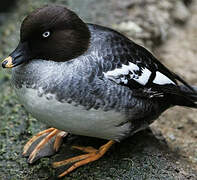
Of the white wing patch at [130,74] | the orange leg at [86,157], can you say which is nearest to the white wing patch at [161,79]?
the white wing patch at [130,74]

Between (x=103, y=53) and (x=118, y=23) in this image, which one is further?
(x=118, y=23)

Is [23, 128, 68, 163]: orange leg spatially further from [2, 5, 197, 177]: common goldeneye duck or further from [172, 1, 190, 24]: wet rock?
[172, 1, 190, 24]: wet rock

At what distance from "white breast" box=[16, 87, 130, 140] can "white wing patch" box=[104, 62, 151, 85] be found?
0.97ft

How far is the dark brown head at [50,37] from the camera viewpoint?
2844 mm

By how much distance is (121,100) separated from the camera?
9.90 ft

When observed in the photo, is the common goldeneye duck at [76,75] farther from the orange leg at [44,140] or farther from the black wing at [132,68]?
the orange leg at [44,140]

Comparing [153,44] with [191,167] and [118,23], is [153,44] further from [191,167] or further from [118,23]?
[191,167]

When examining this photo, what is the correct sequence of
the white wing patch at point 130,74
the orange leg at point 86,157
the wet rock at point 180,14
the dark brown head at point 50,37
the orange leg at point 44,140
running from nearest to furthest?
the dark brown head at point 50,37 → the white wing patch at point 130,74 → the orange leg at point 86,157 → the orange leg at point 44,140 → the wet rock at point 180,14

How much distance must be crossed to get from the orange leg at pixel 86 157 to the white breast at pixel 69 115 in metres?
0.34

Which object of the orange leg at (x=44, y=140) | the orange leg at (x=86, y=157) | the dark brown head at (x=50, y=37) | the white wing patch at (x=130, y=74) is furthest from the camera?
the orange leg at (x=44, y=140)

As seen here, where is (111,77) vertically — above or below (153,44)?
above

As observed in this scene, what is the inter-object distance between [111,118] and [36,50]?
845 mm

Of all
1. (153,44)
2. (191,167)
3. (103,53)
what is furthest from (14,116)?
(153,44)

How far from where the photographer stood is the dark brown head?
2844 mm
